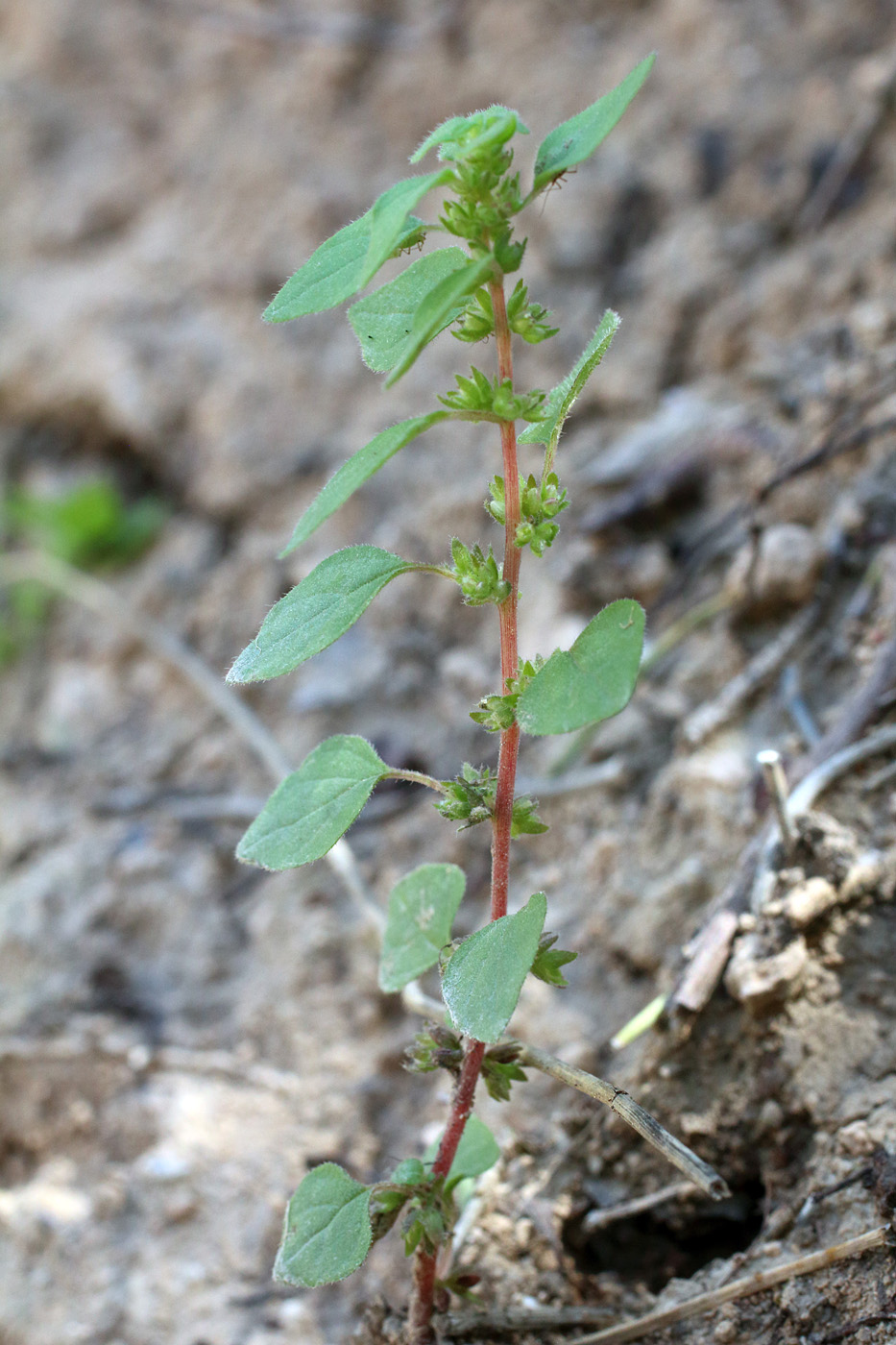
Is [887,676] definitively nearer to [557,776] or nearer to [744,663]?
[744,663]

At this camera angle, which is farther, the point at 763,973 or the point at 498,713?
the point at 763,973

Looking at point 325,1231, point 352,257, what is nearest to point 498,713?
point 352,257

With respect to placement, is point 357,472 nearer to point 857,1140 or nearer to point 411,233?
point 411,233

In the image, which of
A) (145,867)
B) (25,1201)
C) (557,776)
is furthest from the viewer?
(145,867)

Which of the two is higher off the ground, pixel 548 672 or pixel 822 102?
pixel 822 102

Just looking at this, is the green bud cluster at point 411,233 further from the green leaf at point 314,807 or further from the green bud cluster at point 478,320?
the green leaf at point 314,807

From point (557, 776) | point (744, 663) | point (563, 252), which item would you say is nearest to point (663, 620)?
point (744, 663)
